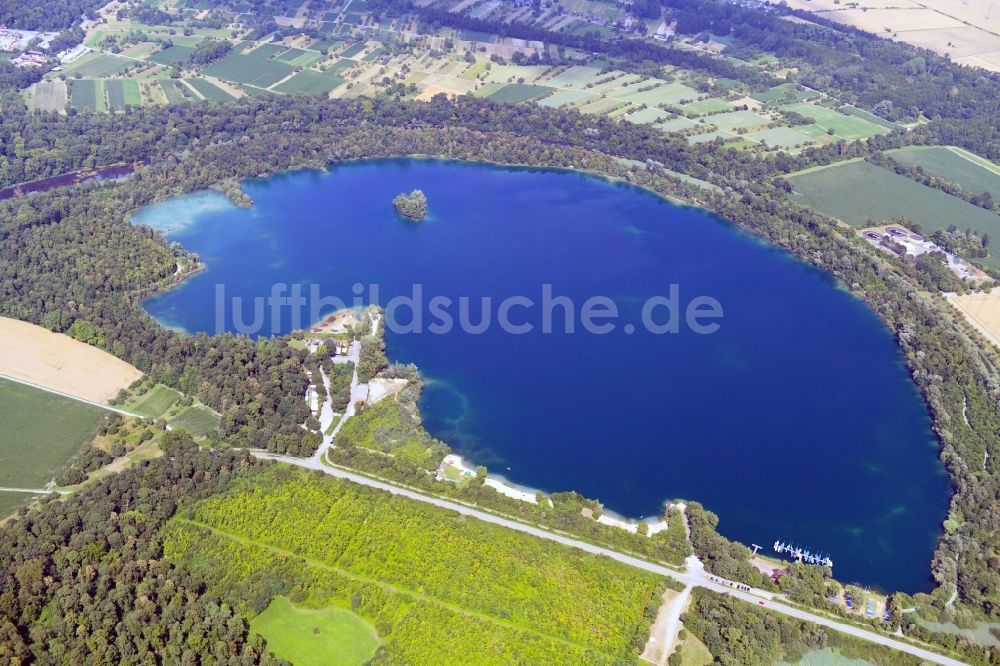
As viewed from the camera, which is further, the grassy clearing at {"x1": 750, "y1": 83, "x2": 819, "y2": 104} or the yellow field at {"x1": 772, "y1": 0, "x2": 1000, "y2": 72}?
the yellow field at {"x1": 772, "y1": 0, "x2": 1000, "y2": 72}

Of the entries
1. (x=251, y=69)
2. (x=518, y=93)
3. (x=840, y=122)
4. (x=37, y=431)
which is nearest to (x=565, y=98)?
(x=518, y=93)

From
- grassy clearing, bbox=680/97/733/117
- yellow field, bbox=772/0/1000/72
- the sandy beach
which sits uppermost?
yellow field, bbox=772/0/1000/72

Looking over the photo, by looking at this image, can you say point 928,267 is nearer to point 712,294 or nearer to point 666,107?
point 712,294

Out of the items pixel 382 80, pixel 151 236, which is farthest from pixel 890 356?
pixel 382 80

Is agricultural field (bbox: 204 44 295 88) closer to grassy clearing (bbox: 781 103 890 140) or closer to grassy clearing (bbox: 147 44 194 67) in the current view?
grassy clearing (bbox: 147 44 194 67)

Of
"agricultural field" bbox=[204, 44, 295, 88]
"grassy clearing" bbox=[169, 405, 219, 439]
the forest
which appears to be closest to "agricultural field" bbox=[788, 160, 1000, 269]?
the forest

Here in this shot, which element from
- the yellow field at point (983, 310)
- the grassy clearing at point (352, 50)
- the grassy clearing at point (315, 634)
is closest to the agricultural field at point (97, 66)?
the grassy clearing at point (352, 50)

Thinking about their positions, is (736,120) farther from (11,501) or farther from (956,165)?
(11,501)
